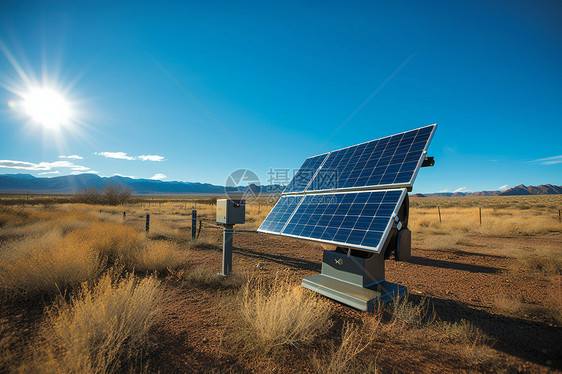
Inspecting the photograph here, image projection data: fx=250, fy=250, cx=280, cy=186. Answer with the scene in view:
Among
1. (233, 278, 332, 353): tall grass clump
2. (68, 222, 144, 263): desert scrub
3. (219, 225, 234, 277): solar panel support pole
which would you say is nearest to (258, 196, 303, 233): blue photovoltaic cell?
(219, 225, 234, 277): solar panel support pole

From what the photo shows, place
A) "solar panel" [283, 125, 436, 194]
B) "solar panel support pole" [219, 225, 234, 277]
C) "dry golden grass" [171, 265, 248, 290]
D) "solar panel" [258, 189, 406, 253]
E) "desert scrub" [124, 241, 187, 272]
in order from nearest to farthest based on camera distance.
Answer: "solar panel" [258, 189, 406, 253] < "solar panel" [283, 125, 436, 194] < "dry golden grass" [171, 265, 248, 290] < "solar panel support pole" [219, 225, 234, 277] < "desert scrub" [124, 241, 187, 272]

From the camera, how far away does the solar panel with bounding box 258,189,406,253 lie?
4.47m

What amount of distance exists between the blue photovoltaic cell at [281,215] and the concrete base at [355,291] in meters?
1.54

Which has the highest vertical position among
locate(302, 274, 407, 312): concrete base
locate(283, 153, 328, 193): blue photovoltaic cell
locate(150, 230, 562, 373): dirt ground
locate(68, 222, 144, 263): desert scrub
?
locate(283, 153, 328, 193): blue photovoltaic cell

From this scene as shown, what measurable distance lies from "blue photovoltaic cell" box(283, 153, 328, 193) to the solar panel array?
0.04 m

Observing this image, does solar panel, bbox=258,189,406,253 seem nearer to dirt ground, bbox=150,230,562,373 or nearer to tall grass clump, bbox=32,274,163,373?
dirt ground, bbox=150,230,562,373

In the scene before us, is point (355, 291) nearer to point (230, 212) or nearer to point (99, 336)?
point (230, 212)

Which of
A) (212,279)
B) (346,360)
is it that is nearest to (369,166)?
(346,360)

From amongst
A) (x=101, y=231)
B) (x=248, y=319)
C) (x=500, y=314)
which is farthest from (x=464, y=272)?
(x=101, y=231)

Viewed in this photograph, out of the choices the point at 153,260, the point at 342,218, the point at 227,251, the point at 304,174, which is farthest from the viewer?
the point at 304,174

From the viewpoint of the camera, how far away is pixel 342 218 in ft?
17.5

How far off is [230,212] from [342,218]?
2875 mm

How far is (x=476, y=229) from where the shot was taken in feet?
56.9

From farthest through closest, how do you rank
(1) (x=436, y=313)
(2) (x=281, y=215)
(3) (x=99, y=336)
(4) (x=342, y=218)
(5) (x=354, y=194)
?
(2) (x=281, y=215) → (5) (x=354, y=194) → (4) (x=342, y=218) → (1) (x=436, y=313) → (3) (x=99, y=336)
